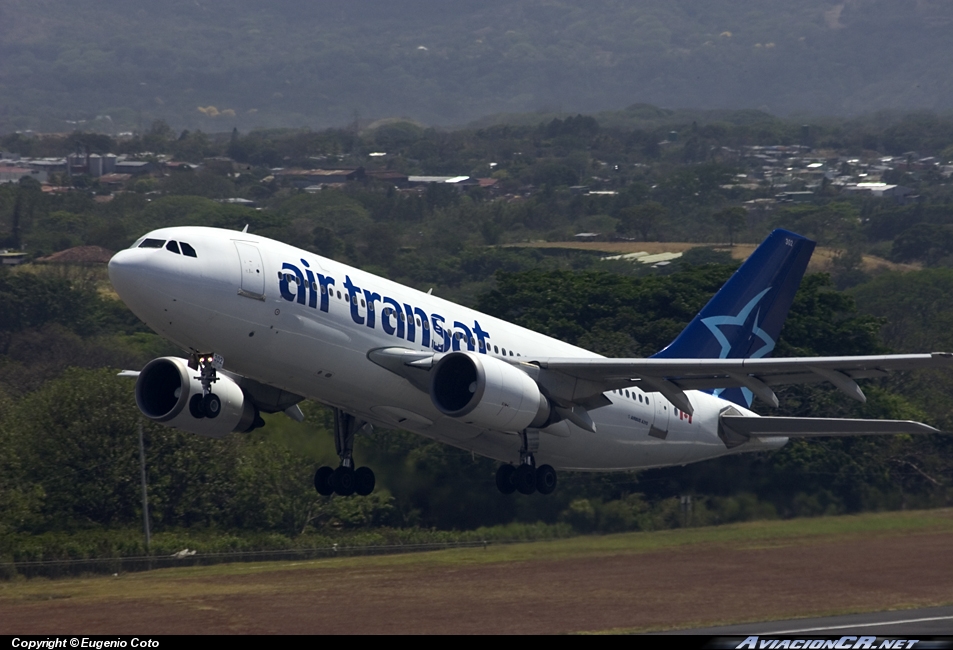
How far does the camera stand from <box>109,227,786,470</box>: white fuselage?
29094 millimetres

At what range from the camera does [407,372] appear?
3181 centimetres

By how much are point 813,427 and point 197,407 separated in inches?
597

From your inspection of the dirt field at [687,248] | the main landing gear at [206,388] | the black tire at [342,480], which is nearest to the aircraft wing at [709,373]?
the black tire at [342,480]

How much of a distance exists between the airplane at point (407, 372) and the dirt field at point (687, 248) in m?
95.9

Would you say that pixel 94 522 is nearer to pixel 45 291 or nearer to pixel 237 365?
pixel 237 365

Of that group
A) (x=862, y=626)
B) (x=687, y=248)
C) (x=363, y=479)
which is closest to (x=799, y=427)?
(x=862, y=626)

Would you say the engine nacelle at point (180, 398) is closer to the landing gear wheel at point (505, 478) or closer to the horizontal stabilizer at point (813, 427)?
the landing gear wheel at point (505, 478)

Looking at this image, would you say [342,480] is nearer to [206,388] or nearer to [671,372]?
[206,388]

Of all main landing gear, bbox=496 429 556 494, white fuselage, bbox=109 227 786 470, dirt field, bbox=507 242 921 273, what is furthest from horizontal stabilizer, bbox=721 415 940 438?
dirt field, bbox=507 242 921 273

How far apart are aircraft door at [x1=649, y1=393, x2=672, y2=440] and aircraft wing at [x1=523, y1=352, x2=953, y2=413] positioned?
9.92 feet

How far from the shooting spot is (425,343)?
108 feet

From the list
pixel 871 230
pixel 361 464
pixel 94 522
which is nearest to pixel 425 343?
pixel 361 464

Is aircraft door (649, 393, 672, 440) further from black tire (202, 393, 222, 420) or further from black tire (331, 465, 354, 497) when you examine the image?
black tire (202, 393, 222, 420)

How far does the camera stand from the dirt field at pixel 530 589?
3656 cm
